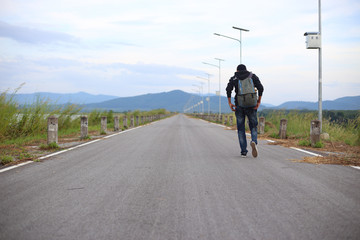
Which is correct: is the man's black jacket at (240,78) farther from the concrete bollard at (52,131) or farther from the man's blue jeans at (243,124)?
the concrete bollard at (52,131)

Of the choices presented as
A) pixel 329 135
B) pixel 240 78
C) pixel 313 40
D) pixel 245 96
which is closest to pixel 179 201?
pixel 245 96

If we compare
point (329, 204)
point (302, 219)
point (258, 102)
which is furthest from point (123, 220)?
point (258, 102)

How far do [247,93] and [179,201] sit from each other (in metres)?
4.60

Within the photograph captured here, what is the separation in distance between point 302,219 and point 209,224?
3.22ft

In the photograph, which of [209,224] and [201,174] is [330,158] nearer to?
[201,174]

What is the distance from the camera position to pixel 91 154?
29.9 feet

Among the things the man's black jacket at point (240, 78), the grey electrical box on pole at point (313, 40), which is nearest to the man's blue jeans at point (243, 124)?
the man's black jacket at point (240, 78)

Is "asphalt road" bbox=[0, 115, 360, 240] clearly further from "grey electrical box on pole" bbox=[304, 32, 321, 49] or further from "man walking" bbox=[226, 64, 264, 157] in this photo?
"grey electrical box on pole" bbox=[304, 32, 321, 49]

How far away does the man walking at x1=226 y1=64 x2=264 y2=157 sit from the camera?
329 inches

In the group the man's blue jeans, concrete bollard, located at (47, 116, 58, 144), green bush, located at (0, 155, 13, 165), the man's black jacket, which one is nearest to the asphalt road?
green bush, located at (0, 155, 13, 165)

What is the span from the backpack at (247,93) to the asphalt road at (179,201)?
1695mm

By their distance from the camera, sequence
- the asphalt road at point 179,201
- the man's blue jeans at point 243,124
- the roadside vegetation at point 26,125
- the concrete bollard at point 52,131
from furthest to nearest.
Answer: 1. the roadside vegetation at point 26,125
2. the concrete bollard at point 52,131
3. the man's blue jeans at point 243,124
4. the asphalt road at point 179,201

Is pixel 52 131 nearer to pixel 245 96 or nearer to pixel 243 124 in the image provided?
pixel 243 124

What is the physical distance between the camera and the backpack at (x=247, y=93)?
834 centimetres
